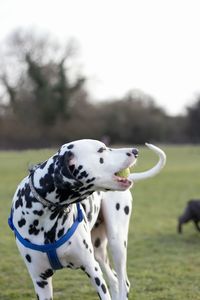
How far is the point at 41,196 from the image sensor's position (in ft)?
12.1

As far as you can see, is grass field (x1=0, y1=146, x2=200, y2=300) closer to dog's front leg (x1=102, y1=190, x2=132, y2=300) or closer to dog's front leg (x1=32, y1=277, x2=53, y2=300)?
dog's front leg (x1=102, y1=190, x2=132, y2=300)

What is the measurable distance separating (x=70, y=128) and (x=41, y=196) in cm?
4548

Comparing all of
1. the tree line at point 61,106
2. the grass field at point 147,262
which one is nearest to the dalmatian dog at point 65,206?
the grass field at point 147,262

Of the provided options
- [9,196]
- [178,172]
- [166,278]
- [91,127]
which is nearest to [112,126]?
[91,127]

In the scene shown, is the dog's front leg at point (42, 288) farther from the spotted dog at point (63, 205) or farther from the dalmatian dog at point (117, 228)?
the dalmatian dog at point (117, 228)

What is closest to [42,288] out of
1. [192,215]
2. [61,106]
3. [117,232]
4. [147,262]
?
[117,232]

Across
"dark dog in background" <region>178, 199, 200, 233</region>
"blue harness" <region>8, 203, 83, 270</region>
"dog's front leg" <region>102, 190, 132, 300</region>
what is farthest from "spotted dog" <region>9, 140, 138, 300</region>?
"dark dog in background" <region>178, 199, 200, 233</region>

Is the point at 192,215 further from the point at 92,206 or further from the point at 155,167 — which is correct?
the point at 155,167

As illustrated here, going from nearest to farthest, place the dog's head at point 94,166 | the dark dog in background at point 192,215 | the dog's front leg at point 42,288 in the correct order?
the dog's head at point 94,166, the dog's front leg at point 42,288, the dark dog in background at point 192,215

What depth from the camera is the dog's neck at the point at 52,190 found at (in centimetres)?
355

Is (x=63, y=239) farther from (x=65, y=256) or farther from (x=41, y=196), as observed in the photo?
(x=41, y=196)

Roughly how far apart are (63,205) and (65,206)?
4cm

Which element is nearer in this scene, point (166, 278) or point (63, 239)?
point (63, 239)

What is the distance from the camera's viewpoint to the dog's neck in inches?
140
